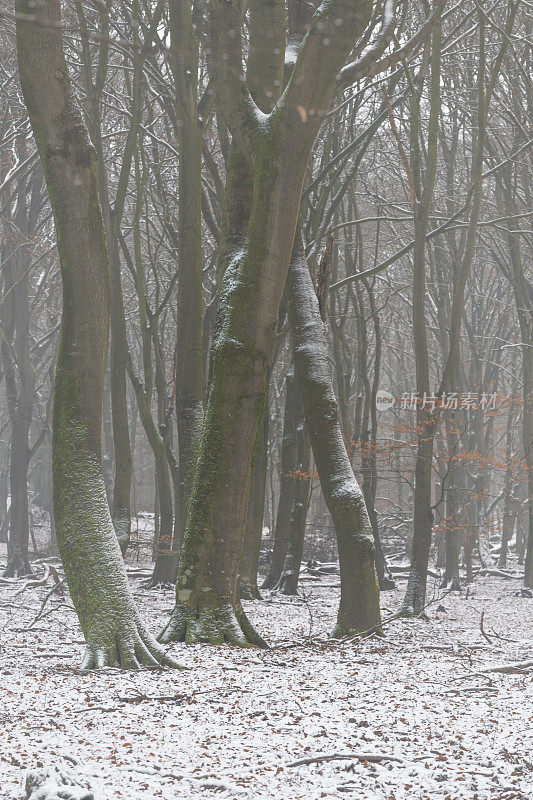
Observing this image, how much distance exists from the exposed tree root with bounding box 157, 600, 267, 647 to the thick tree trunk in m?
1.75

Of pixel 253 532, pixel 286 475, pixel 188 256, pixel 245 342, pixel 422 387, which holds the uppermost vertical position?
pixel 188 256

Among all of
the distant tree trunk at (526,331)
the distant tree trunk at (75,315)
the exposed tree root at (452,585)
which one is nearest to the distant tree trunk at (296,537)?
the exposed tree root at (452,585)

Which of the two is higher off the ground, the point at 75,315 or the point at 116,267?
the point at 116,267

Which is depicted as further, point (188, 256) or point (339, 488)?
point (188, 256)

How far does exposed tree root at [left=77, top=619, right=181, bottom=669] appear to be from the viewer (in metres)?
5.14

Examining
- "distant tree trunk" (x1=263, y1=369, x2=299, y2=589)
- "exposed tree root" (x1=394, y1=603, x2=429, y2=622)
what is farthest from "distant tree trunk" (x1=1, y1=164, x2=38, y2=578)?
"exposed tree root" (x1=394, y1=603, x2=429, y2=622)

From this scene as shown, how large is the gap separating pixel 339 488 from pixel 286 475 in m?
4.95

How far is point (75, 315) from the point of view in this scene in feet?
18.2

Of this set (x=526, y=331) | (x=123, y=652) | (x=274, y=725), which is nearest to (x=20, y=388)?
(x=526, y=331)

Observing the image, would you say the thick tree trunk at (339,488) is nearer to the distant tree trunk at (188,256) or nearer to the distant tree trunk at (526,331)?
the distant tree trunk at (188,256)

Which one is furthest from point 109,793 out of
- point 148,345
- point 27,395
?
point 27,395

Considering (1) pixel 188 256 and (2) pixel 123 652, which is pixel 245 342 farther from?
(1) pixel 188 256

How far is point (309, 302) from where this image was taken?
27.4 feet

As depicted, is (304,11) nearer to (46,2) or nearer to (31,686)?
(46,2)
